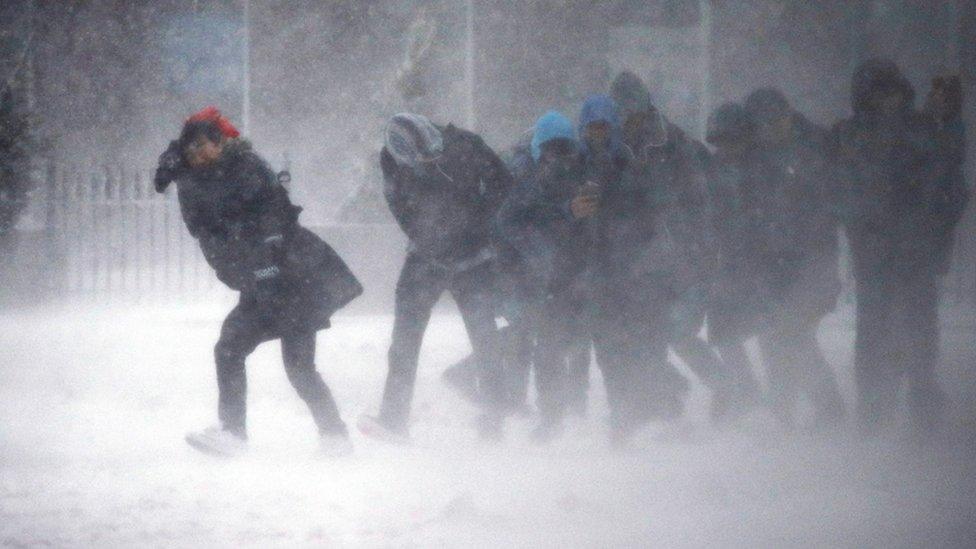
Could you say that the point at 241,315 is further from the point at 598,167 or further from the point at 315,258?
→ the point at 598,167

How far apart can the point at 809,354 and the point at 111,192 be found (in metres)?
8.93

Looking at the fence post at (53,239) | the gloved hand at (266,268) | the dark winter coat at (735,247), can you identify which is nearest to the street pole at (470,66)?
the fence post at (53,239)

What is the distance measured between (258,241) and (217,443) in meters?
0.94

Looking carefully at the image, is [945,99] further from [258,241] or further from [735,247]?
[258,241]

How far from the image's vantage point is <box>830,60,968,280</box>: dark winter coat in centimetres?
498

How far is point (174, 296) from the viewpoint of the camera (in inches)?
519

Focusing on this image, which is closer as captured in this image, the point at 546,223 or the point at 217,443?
the point at 217,443

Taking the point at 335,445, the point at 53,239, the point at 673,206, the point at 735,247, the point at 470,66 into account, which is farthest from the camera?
the point at 470,66

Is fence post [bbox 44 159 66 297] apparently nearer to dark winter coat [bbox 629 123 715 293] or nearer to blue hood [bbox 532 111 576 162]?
blue hood [bbox 532 111 576 162]

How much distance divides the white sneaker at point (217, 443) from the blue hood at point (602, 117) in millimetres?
2060

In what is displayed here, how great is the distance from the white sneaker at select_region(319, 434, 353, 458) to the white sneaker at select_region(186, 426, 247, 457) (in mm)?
358

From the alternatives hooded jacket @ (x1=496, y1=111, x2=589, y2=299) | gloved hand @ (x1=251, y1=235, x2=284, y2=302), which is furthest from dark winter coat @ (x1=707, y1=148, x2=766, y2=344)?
gloved hand @ (x1=251, y1=235, x2=284, y2=302)

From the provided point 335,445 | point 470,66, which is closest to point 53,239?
point 470,66

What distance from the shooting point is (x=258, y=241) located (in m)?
4.83
